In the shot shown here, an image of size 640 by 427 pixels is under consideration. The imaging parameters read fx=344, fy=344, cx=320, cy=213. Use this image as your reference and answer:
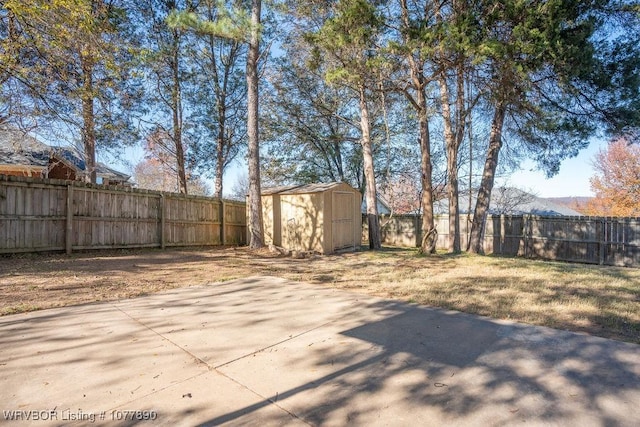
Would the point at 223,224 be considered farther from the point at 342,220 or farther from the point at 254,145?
the point at 342,220

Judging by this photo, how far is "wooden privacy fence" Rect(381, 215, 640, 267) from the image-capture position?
11.2m

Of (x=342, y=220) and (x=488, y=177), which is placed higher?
(x=488, y=177)

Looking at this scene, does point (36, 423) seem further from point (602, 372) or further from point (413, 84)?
point (413, 84)

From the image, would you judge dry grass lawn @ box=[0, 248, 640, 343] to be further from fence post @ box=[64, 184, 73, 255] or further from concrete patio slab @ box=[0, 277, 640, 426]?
concrete patio slab @ box=[0, 277, 640, 426]

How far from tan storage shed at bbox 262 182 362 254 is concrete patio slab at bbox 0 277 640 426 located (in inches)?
228

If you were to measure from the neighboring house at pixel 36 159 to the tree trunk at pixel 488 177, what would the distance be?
10.8 m

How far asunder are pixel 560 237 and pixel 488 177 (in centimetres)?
487

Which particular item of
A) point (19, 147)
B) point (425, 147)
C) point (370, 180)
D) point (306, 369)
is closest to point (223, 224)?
point (370, 180)

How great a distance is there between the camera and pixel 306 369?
2.36 meters

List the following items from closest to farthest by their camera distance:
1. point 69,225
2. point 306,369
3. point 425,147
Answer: point 306,369, point 69,225, point 425,147

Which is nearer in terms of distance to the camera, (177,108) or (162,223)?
(162,223)

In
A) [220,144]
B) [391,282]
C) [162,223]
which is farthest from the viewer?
[220,144]

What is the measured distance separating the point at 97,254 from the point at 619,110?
12.6 metres

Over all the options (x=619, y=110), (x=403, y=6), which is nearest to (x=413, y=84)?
(x=403, y=6)
